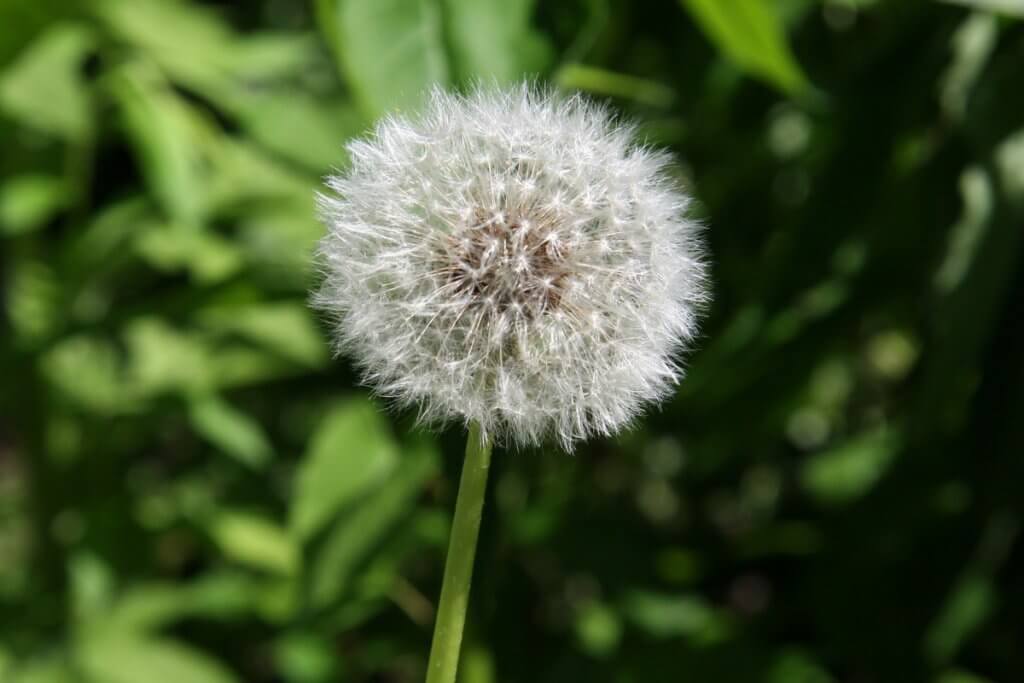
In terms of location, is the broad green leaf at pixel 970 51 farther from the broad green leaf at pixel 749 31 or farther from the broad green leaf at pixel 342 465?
the broad green leaf at pixel 342 465

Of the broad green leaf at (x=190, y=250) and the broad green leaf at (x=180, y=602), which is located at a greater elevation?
the broad green leaf at (x=190, y=250)

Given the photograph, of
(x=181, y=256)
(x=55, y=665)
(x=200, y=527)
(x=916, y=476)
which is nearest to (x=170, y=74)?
(x=181, y=256)

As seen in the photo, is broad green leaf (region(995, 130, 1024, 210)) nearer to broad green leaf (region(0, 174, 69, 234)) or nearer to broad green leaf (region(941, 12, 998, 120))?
broad green leaf (region(941, 12, 998, 120))

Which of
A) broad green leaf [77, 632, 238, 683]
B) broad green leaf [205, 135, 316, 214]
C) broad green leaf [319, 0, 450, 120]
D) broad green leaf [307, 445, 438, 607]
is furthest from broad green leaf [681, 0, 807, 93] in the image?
broad green leaf [77, 632, 238, 683]

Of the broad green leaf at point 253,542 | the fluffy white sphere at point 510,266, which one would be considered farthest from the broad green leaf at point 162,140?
the fluffy white sphere at point 510,266

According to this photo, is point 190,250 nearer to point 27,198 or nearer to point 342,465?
point 27,198

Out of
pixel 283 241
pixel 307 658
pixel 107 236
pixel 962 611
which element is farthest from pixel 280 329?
pixel 962 611
